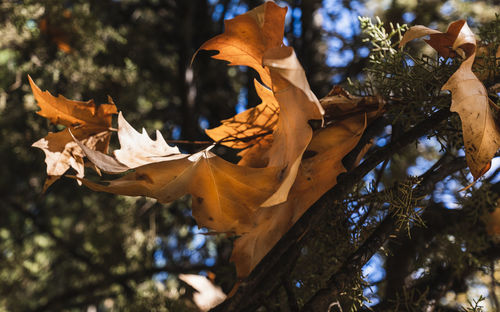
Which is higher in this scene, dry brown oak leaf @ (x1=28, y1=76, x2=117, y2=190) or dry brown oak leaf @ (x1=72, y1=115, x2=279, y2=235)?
dry brown oak leaf @ (x1=72, y1=115, x2=279, y2=235)

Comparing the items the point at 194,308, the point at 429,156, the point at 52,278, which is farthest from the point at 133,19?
the point at 52,278

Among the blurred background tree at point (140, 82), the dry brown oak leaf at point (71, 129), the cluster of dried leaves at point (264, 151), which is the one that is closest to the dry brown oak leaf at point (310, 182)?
the cluster of dried leaves at point (264, 151)

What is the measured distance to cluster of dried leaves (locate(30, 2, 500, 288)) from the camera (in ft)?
1.11

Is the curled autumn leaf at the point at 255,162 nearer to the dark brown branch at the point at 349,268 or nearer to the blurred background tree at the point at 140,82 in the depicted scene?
the dark brown branch at the point at 349,268

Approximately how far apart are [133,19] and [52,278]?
1.95 m

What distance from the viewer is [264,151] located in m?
0.45

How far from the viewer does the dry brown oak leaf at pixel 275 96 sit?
0.30 meters

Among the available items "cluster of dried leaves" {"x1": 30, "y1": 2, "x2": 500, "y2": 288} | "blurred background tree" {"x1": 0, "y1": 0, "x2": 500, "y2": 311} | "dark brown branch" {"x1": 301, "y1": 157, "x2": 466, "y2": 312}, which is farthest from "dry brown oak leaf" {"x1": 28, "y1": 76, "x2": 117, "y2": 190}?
"blurred background tree" {"x1": 0, "y1": 0, "x2": 500, "y2": 311}

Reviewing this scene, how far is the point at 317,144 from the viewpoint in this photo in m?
0.43

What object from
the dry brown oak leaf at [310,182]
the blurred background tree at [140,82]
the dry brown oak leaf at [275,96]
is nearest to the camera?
the dry brown oak leaf at [275,96]

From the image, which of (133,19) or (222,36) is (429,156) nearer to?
(133,19)

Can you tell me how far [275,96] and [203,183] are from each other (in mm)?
120

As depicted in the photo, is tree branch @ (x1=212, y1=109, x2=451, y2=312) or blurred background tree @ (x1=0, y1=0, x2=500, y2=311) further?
blurred background tree @ (x1=0, y1=0, x2=500, y2=311)

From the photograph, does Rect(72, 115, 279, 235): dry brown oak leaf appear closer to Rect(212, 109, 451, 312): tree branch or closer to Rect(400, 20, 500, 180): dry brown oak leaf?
Rect(212, 109, 451, 312): tree branch
